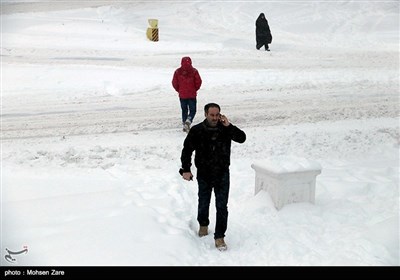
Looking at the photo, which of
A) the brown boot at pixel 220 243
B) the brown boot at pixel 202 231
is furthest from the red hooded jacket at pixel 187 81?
the brown boot at pixel 220 243

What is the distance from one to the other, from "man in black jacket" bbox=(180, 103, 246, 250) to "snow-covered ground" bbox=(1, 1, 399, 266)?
532 mm

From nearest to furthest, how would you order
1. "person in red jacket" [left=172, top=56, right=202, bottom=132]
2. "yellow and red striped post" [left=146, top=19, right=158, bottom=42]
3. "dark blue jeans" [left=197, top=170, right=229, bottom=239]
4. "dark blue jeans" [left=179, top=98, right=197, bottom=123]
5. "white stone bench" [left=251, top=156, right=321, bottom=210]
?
"dark blue jeans" [left=197, top=170, right=229, bottom=239]
"white stone bench" [left=251, top=156, right=321, bottom=210]
"person in red jacket" [left=172, top=56, right=202, bottom=132]
"dark blue jeans" [left=179, top=98, right=197, bottom=123]
"yellow and red striped post" [left=146, top=19, right=158, bottom=42]

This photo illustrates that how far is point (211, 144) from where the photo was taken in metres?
5.43

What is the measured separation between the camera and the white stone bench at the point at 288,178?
21.0 feet

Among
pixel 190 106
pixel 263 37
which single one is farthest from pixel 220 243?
pixel 263 37

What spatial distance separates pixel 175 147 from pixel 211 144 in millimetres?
3873

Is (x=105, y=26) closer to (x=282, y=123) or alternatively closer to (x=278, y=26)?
(x=278, y=26)

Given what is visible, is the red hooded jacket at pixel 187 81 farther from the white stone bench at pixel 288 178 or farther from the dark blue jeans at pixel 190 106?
the white stone bench at pixel 288 178

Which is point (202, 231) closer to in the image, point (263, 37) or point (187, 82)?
point (187, 82)

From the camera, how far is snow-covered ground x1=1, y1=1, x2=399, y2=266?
5.62 metres

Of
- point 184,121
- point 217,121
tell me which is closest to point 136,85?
point 184,121
